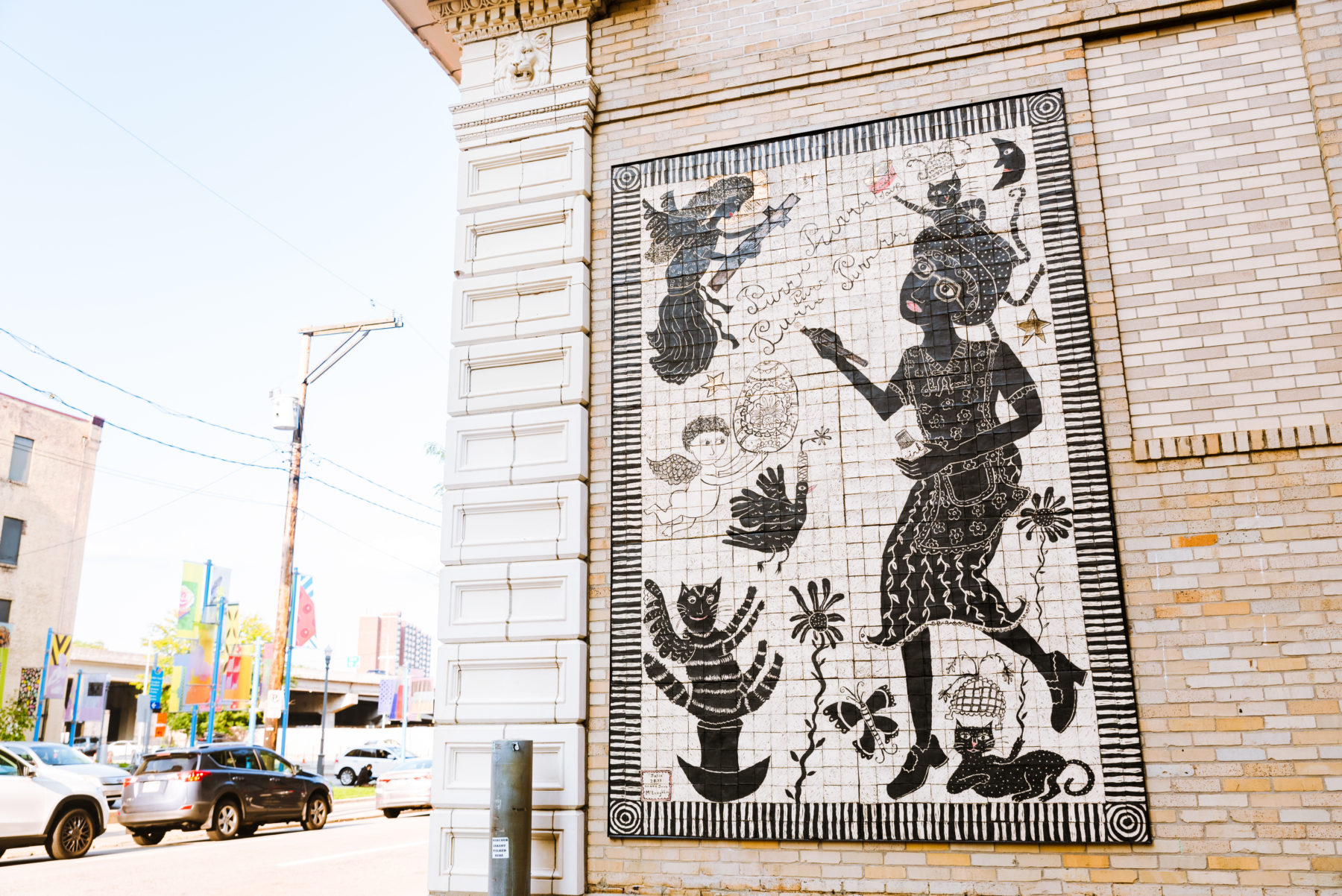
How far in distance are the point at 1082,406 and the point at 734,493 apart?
2.34 metres

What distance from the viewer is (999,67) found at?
23.2 ft

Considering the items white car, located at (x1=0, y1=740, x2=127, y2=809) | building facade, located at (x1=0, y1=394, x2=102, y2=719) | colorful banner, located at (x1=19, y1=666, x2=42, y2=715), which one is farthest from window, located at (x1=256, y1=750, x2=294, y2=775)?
building facade, located at (x1=0, y1=394, x2=102, y2=719)

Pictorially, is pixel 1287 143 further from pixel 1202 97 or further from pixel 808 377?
pixel 808 377

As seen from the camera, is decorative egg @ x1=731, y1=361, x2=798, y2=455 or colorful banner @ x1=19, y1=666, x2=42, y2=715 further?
colorful banner @ x1=19, y1=666, x2=42, y2=715

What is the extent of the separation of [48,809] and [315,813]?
21.4 feet

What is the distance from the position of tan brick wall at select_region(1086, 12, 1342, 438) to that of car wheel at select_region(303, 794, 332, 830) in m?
17.2

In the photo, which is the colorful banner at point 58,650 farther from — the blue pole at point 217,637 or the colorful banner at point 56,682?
the blue pole at point 217,637

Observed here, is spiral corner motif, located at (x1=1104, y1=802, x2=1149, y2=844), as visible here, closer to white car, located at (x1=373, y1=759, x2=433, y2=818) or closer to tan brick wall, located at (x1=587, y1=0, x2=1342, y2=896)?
tan brick wall, located at (x1=587, y1=0, x2=1342, y2=896)

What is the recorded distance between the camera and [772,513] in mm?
6605

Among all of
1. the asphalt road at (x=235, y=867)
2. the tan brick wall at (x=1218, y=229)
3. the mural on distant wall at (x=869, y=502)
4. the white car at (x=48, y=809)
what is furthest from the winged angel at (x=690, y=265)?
the white car at (x=48, y=809)

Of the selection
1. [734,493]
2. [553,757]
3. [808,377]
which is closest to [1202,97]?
[808,377]

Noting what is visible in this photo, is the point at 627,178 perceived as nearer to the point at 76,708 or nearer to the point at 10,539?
the point at 76,708

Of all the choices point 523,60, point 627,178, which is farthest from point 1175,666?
point 523,60

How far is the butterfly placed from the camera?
19.7ft
